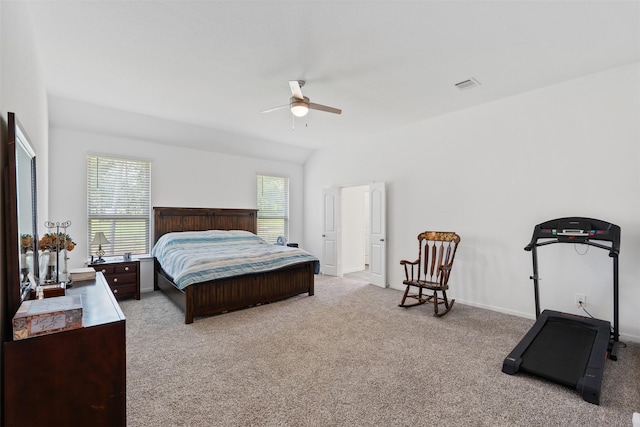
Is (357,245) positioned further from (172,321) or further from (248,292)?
(172,321)

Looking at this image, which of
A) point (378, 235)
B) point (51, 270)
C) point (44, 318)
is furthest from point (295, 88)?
point (378, 235)

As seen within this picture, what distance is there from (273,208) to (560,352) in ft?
18.3

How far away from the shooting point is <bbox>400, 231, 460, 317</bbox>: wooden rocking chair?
13.1 ft

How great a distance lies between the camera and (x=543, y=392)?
2.23 metres

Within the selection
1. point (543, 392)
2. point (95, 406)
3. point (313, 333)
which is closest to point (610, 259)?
point (543, 392)

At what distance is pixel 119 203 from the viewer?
5.01 meters

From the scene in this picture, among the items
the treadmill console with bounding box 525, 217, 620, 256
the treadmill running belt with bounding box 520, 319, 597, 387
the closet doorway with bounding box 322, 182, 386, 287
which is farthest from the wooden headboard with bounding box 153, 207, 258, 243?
the treadmill running belt with bounding box 520, 319, 597, 387

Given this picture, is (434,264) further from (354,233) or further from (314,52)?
(314,52)

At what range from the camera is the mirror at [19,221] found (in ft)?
4.35

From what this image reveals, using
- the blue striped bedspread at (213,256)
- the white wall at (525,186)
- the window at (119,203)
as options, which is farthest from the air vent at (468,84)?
the window at (119,203)

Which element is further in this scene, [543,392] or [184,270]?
[184,270]

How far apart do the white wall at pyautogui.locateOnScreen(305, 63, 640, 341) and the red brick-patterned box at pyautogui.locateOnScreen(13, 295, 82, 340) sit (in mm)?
4428

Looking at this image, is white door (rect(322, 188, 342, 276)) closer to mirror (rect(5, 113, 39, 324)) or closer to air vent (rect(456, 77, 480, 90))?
air vent (rect(456, 77, 480, 90))

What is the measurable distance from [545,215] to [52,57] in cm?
562
